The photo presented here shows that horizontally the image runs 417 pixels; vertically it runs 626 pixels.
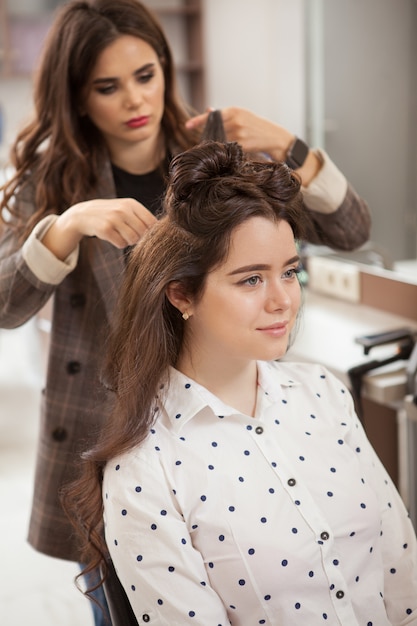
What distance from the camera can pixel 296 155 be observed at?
1729 mm

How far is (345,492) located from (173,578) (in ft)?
1.08

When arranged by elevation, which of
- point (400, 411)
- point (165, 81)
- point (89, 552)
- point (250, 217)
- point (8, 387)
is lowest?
point (8, 387)

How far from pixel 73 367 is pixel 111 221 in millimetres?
469

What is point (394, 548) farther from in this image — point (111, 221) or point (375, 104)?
point (375, 104)

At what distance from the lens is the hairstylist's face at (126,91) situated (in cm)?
166

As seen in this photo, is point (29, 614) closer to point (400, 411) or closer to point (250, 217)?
point (400, 411)

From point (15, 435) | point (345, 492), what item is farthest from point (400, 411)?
point (15, 435)

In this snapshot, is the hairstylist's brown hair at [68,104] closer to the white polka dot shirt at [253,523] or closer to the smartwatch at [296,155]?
the smartwatch at [296,155]

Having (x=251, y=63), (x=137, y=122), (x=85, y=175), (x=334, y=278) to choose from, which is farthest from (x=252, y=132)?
(x=251, y=63)

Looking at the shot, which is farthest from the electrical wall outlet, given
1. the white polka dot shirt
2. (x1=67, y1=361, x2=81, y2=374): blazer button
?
the white polka dot shirt

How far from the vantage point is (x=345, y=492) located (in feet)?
4.41

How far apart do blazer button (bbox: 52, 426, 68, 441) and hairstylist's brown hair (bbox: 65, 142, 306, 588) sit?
39cm

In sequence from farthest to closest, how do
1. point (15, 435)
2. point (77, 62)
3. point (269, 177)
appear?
point (15, 435), point (77, 62), point (269, 177)

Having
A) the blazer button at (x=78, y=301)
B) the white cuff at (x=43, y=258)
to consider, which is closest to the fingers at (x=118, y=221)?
the white cuff at (x=43, y=258)
